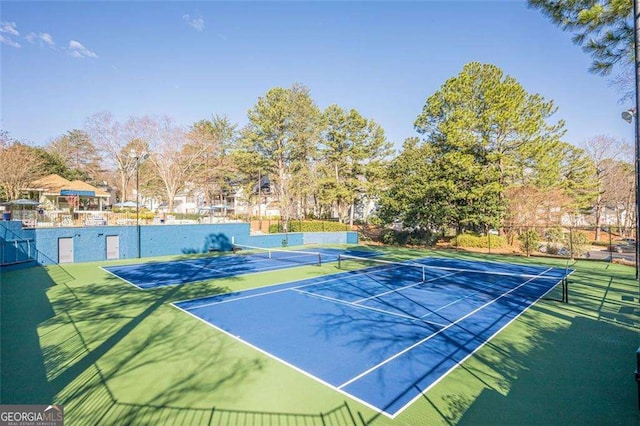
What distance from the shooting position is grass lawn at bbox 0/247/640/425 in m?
5.22

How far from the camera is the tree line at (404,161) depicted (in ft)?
90.1

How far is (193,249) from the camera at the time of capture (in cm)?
2653

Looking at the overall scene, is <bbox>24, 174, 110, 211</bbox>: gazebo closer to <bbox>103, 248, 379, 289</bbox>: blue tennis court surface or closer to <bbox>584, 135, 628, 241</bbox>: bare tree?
<bbox>103, 248, 379, 289</bbox>: blue tennis court surface

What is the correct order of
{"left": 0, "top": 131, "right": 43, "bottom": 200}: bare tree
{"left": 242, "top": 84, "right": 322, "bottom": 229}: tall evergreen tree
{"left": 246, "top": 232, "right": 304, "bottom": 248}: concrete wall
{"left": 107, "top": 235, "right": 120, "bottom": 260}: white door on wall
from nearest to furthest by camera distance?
{"left": 107, "top": 235, "right": 120, "bottom": 260}: white door on wall < {"left": 0, "top": 131, "right": 43, "bottom": 200}: bare tree < {"left": 246, "top": 232, "right": 304, "bottom": 248}: concrete wall < {"left": 242, "top": 84, "right": 322, "bottom": 229}: tall evergreen tree

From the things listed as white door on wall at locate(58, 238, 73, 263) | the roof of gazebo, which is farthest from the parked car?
the roof of gazebo

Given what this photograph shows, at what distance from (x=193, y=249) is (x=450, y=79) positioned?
2562 cm

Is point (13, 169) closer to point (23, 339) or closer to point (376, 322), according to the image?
point (23, 339)

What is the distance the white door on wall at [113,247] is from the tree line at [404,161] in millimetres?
15038

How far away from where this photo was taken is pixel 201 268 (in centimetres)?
1959

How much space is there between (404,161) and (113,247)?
26.9 metres

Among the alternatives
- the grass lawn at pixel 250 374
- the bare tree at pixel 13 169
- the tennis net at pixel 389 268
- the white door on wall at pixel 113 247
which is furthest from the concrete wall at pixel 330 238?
the bare tree at pixel 13 169

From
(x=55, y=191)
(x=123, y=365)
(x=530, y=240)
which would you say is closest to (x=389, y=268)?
(x=530, y=240)

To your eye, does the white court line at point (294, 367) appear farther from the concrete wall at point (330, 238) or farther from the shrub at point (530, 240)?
the shrub at point (530, 240)

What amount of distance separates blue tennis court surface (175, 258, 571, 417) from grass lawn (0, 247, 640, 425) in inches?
15.5
